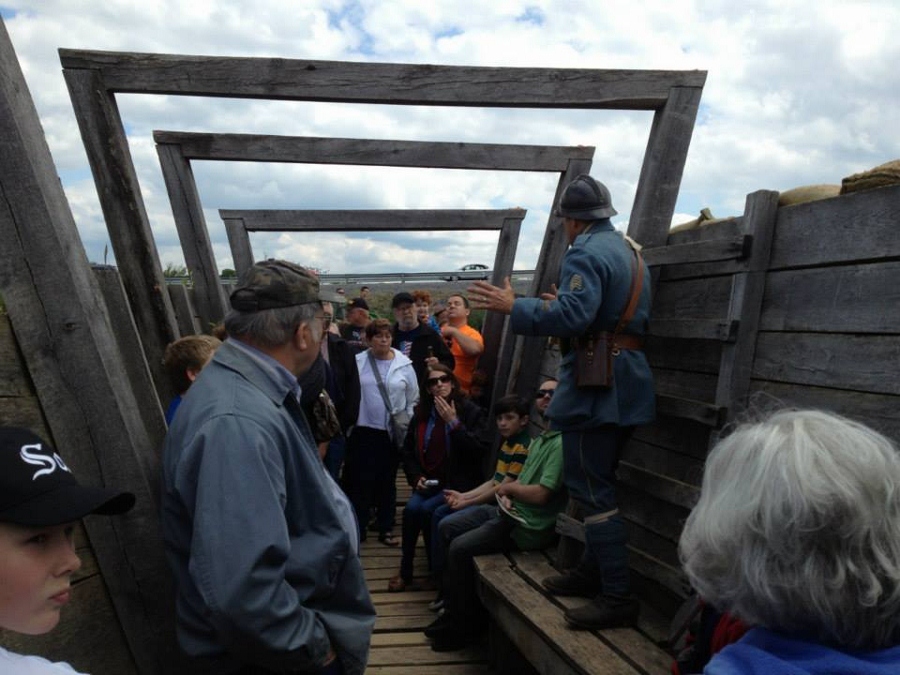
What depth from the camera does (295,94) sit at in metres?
4.05

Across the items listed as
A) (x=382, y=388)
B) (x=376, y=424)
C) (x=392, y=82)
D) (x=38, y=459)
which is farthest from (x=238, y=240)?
(x=38, y=459)

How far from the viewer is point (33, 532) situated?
122 centimetres

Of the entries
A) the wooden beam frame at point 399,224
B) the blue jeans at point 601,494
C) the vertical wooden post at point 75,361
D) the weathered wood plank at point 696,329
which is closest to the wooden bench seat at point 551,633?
the blue jeans at point 601,494

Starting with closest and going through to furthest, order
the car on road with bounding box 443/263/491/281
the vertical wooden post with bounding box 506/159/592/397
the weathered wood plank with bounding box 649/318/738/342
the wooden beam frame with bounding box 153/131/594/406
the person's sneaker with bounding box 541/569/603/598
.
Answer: the weathered wood plank with bounding box 649/318/738/342 → the person's sneaker with bounding box 541/569/603/598 → the wooden beam frame with bounding box 153/131/594/406 → the vertical wooden post with bounding box 506/159/592/397 → the car on road with bounding box 443/263/491/281

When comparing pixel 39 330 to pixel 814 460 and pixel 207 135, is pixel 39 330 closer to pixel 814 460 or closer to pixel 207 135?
pixel 814 460

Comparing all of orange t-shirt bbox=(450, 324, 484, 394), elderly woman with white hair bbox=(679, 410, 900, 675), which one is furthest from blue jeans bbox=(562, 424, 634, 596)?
orange t-shirt bbox=(450, 324, 484, 394)

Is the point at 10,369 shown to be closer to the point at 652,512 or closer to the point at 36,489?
the point at 36,489

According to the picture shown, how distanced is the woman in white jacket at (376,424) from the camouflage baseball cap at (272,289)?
13.6ft

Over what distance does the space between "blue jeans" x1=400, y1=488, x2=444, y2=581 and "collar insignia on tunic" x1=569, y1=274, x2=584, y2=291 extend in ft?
9.40

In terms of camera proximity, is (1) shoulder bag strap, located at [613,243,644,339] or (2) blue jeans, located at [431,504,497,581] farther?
(2) blue jeans, located at [431,504,497,581]

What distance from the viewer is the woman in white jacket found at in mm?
6281

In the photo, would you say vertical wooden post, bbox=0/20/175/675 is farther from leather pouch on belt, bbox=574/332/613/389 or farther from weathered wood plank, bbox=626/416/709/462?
weathered wood plank, bbox=626/416/709/462

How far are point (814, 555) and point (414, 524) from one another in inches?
183

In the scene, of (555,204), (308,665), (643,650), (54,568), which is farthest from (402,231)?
(54,568)
